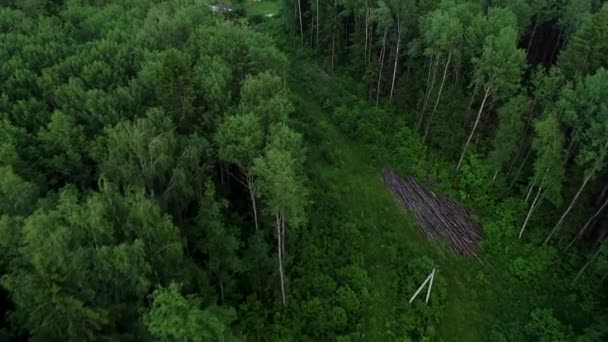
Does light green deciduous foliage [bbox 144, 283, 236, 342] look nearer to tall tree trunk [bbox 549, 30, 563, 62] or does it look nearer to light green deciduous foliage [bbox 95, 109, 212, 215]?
light green deciduous foliage [bbox 95, 109, 212, 215]

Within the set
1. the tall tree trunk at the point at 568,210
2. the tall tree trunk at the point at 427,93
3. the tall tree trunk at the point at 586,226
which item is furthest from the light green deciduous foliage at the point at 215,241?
the tall tree trunk at the point at 586,226

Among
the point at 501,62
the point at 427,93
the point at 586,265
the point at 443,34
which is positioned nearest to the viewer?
the point at 586,265

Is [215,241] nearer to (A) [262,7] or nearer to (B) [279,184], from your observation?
(B) [279,184]

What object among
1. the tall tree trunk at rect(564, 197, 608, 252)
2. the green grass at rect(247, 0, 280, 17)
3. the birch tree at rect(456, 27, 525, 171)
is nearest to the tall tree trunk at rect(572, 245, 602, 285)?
the tall tree trunk at rect(564, 197, 608, 252)

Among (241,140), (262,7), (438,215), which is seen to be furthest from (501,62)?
(262,7)

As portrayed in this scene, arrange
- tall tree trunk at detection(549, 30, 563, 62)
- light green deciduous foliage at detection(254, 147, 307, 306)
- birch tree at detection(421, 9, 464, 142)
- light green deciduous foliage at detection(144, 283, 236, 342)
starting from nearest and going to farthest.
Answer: light green deciduous foliage at detection(144, 283, 236, 342)
light green deciduous foliage at detection(254, 147, 307, 306)
birch tree at detection(421, 9, 464, 142)
tall tree trunk at detection(549, 30, 563, 62)

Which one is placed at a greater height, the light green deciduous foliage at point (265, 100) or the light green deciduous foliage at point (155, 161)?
the light green deciduous foliage at point (265, 100)

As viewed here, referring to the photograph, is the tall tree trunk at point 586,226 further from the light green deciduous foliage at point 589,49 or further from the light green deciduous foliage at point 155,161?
the light green deciduous foliage at point 155,161
